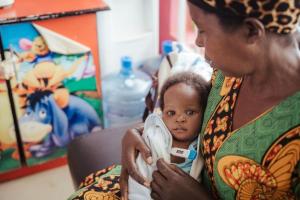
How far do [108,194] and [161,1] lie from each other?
4.57ft

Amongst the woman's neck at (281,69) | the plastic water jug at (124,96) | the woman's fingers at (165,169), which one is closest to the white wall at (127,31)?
the plastic water jug at (124,96)

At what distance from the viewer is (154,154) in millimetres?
1227

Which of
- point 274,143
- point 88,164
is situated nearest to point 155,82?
point 88,164

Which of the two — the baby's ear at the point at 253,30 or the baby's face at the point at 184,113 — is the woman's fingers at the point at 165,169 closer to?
the baby's face at the point at 184,113

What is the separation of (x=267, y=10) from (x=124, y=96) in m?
1.67

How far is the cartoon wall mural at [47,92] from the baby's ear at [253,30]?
3.71 feet

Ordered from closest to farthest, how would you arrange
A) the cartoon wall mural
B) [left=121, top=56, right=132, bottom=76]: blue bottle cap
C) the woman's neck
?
the woman's neck
the cartoon wall mural
[left=121, top=56, right=132, bottom=76]: blue bottle cap

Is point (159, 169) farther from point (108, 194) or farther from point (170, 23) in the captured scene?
point (170, 23)

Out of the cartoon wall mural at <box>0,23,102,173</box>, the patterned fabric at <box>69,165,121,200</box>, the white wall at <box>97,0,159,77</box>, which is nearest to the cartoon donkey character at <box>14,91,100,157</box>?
the cartoon wall mural at <box>0,23,102,173</box>

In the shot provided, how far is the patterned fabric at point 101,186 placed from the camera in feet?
4.25

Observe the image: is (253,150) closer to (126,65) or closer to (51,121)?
(51,121)

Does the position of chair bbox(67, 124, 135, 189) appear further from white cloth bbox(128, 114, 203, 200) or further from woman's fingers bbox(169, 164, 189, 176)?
woman's fingers bbox(169, 164, 189, 176)

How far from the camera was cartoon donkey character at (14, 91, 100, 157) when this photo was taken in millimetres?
1933

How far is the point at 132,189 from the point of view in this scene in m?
1.24
